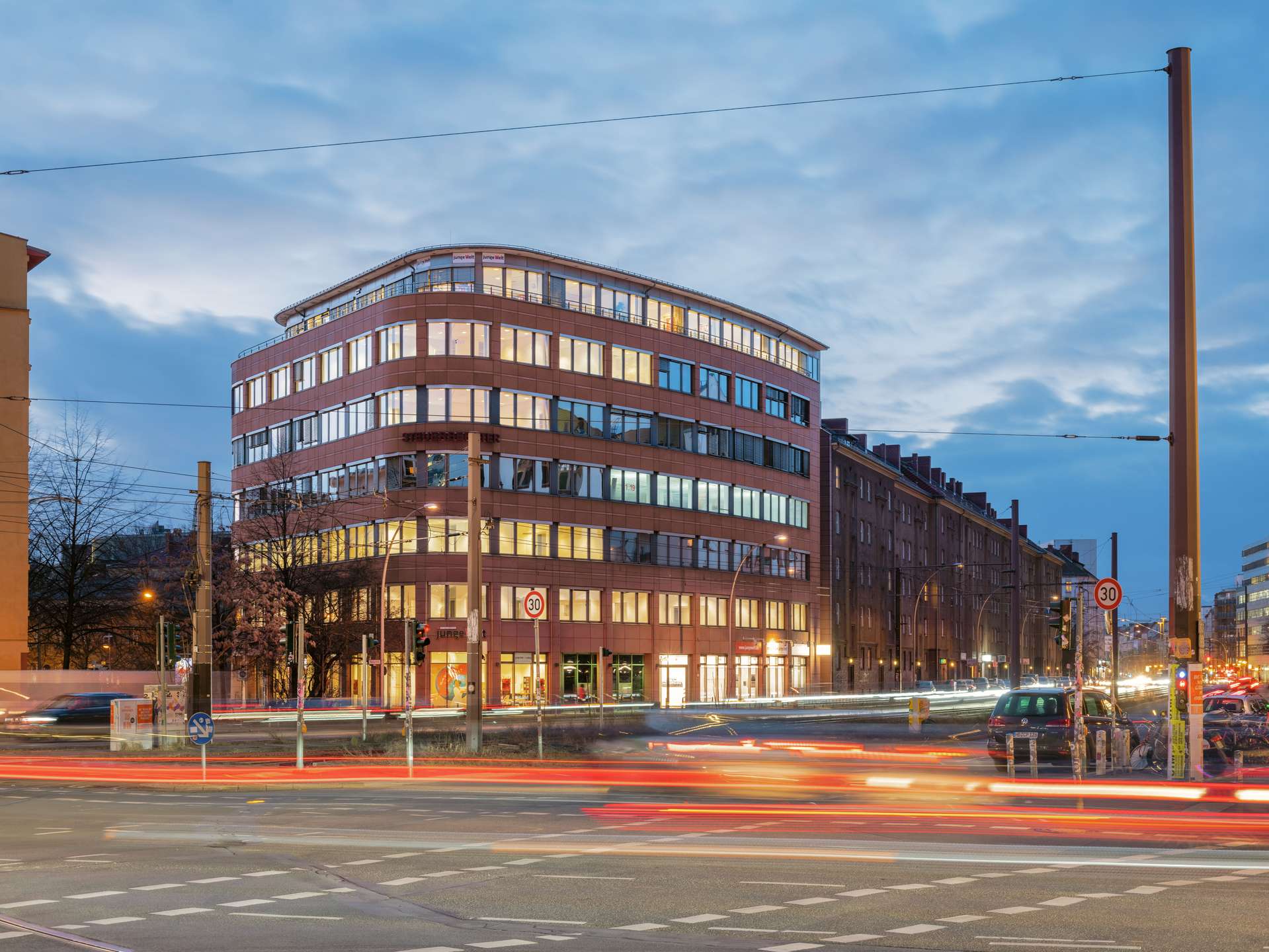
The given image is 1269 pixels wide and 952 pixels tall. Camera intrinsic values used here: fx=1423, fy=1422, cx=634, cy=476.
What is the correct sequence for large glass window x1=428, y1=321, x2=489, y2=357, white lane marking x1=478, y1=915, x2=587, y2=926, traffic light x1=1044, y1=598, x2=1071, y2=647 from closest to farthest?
white lane marking x1=478, y1=915, x2=587, y2=926
traffic light x1=1044, y1=598, x2=1071, y2=647
large glass window x1=428, y1=321, x2=489, y2=357

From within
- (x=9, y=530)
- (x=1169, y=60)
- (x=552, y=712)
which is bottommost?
(x=552, y=712)

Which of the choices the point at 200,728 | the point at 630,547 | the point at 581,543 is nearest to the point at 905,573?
the point at 630,547

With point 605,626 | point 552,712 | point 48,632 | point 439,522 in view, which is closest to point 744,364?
point 605,626

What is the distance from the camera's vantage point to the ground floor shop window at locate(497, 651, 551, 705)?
69.1m

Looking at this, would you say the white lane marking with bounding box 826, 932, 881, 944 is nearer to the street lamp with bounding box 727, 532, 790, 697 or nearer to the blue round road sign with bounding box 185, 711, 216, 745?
the blue round road sign with bounding box 185, 711, 216, 745

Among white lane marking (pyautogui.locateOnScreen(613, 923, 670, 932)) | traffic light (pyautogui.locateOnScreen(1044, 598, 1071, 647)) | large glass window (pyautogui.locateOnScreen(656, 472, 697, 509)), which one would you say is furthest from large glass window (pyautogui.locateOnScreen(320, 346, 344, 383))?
white lane marking (pyautogui.locateOnScreen(613, 923, 670, 932))

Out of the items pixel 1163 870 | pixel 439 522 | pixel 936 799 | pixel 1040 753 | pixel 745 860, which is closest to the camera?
pixel 1163 870

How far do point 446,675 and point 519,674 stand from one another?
389cm

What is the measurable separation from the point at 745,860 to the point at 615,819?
4.92m

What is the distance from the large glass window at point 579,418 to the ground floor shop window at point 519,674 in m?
11.7

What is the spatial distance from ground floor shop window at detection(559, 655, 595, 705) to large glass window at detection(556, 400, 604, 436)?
11673 millimetres

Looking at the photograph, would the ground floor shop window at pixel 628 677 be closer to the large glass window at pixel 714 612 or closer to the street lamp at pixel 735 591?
the street lamp at pixel 735 591

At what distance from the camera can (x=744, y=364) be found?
85688 mm

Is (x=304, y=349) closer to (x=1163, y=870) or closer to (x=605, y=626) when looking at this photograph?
(x=605, y=626)
